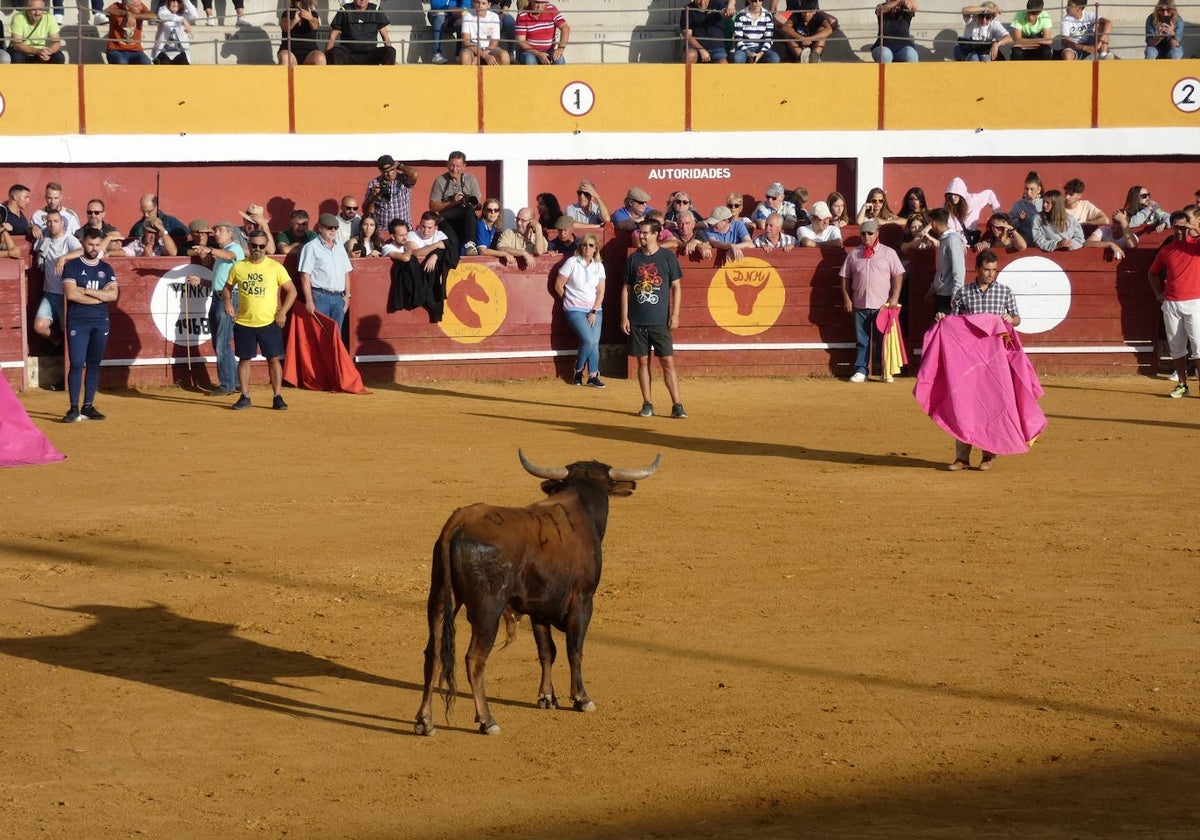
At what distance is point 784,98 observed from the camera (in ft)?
69.6

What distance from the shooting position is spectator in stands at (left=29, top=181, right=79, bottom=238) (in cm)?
1638

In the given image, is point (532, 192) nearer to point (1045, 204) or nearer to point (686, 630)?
point (1045, 204)

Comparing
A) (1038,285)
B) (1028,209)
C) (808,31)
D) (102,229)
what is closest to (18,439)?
(102,229)

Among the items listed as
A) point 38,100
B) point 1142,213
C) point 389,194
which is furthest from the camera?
point 38,100

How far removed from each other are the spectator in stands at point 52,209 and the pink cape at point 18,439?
448 cm

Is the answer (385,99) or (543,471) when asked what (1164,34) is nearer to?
(385,99)

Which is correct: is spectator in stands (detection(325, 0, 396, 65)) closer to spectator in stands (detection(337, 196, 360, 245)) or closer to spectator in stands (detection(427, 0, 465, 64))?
spectator in stands (detection(427, 0, 465, 64))

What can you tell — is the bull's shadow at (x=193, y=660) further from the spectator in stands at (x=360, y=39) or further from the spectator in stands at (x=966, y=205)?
the spectator in stands at (x=360, y=39)

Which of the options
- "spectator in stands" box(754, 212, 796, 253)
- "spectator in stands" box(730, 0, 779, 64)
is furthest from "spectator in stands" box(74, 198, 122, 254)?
"spectator in stands" box(730, 0, 779, 64)

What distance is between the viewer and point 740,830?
5129mm

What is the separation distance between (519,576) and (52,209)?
1191 centimetres

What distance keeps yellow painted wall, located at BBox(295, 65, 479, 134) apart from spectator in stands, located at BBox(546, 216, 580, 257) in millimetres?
4092

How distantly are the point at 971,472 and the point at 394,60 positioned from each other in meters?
11.7

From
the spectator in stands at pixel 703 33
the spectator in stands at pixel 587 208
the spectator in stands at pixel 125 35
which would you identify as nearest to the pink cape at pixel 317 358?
the spectator in stands at pixel 587 208
